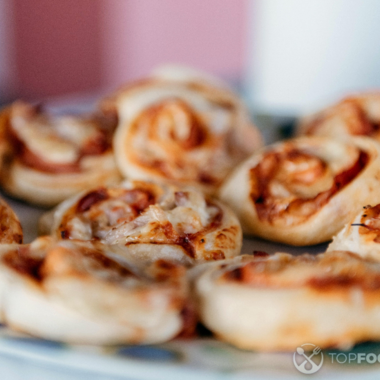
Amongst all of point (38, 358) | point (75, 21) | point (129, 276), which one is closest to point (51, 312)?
point (38, 358)

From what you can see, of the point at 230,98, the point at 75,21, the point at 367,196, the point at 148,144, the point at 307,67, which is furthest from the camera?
the point at 75,21

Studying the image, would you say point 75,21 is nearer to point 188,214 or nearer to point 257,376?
point 188,214

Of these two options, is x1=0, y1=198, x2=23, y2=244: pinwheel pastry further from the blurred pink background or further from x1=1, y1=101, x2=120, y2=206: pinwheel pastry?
the blurred pink background

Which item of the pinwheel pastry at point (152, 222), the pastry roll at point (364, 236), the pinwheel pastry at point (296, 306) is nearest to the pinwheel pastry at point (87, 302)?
the pinwheel pastry at point (296, 306)

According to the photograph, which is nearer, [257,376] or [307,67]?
[257,376]

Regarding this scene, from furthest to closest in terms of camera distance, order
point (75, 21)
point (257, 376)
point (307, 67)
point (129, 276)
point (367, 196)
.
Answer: point (75, 21)
point (307, 67)
point (367, 196)
point (129, 276)
point (257, 376)

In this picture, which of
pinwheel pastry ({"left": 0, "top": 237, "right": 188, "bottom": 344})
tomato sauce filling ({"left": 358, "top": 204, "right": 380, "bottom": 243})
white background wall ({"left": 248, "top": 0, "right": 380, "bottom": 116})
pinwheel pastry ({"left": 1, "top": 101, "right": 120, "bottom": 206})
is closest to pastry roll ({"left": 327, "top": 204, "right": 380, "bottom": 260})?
tomato sauce filling ({"left": 358, "top": 204, "right": 380, "bottom": 243})

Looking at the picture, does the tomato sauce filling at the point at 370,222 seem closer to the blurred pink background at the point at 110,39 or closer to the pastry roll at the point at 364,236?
the pastry roll at the point at 364,236
